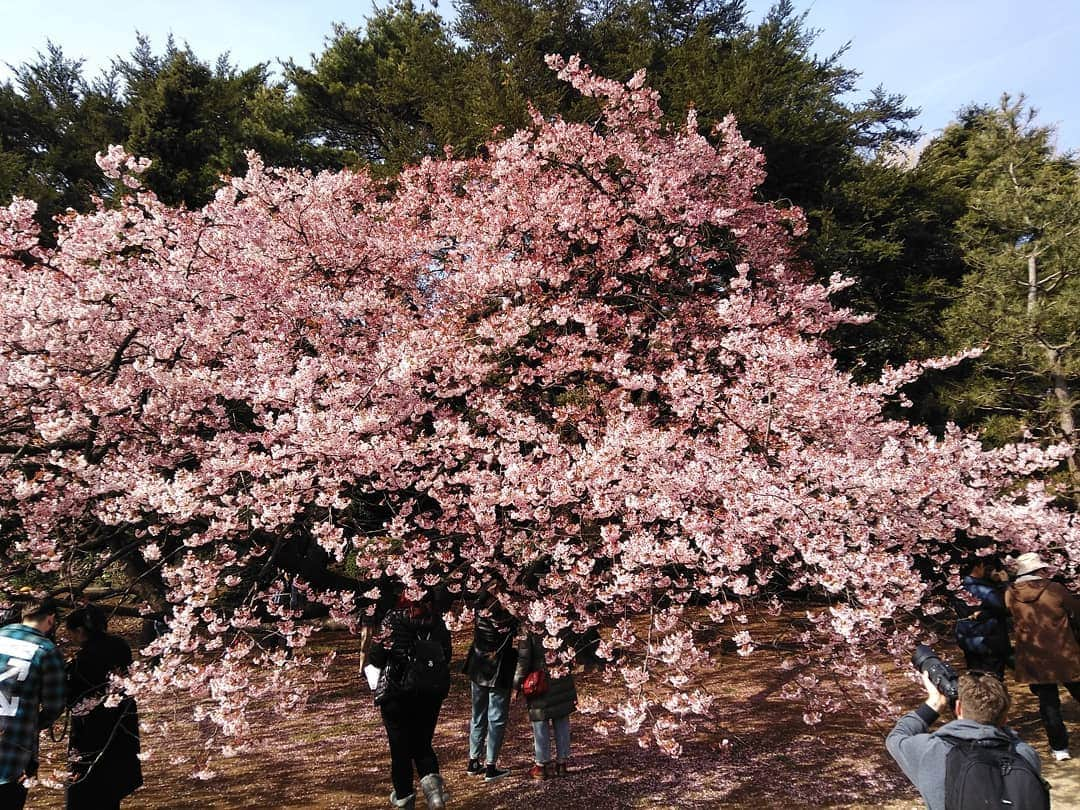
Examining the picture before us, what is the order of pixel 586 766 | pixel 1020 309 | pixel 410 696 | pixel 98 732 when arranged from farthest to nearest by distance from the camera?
Result: pixel 1020 309, pixel 586 766, pixel 410 696, pixel 98 732

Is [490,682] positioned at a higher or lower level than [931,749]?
lower

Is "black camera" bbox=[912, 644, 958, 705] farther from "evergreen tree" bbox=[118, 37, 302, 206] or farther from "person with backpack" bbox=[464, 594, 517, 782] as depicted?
"evergreen tree" bbox=[118, 37, 302, 206]

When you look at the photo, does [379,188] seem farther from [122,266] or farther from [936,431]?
[936,431]

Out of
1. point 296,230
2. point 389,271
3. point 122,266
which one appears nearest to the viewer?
point 122,266

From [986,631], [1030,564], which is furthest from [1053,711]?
[1030,564]

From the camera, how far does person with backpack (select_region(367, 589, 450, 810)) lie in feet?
13.1

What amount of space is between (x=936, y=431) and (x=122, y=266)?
1265 cm

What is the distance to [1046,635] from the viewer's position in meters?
4.82

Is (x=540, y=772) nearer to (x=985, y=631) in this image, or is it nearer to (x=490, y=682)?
(x=490, y=682)

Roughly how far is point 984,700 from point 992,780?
0.26 metres

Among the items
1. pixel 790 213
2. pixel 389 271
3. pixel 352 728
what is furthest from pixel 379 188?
pixel 352 728

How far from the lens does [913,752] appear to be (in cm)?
234

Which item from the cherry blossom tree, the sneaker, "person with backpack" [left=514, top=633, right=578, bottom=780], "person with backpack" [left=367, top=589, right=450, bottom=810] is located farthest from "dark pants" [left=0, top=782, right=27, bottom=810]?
the sneaker

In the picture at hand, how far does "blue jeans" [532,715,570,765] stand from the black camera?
114 inches
